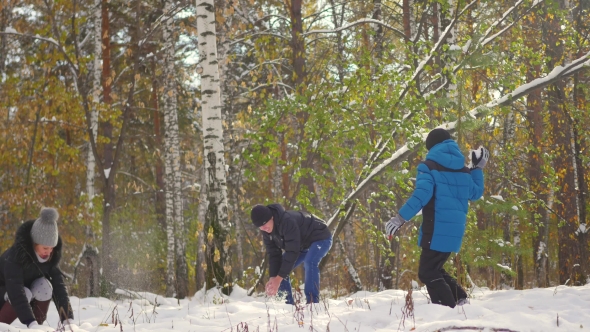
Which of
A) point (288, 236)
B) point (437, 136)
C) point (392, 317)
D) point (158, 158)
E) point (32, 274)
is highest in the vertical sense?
point (158, 158)

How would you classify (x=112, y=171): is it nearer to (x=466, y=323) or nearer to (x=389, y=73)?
(x=389, y=73)

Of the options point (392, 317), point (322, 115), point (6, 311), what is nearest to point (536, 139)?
point (322, 115)

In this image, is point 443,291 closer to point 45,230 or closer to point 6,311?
point 45,230

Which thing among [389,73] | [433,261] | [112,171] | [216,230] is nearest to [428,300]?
[433,261]

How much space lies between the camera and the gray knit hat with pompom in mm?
5129

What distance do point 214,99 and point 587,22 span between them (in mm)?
8070

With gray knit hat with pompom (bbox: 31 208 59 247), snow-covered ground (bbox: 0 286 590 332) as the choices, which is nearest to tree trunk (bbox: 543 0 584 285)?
snow-covered ground (bbox: 0 286 590 332)

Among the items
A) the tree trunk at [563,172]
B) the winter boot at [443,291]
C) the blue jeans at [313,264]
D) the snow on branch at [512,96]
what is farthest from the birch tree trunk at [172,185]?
the winter boot at [443,291]

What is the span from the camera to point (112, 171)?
33.9 feet

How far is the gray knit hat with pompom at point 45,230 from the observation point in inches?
202

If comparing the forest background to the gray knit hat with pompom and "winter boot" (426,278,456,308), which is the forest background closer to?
"winter boot" (426,278,456,308)

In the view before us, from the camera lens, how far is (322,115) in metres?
8.95

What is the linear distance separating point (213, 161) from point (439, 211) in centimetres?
413

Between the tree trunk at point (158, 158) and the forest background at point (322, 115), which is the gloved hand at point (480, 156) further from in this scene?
the tree trunk at point (158, 158)
